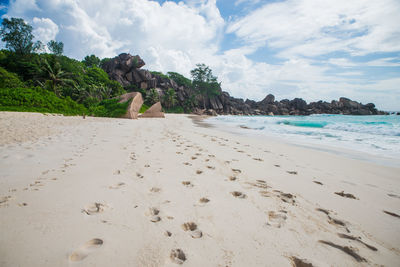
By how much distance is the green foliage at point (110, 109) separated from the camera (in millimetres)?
12509

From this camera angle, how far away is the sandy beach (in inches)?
41.1

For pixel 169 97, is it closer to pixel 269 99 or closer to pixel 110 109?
pixel 110 109

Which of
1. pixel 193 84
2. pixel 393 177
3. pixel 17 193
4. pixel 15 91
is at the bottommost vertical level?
pixel 393 177

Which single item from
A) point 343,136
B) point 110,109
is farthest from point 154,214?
point 110,109

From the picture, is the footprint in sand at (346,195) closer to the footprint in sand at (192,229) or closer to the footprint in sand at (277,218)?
the footprint in sand at (277,218)

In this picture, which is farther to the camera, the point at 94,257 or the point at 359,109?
the point at 359,109

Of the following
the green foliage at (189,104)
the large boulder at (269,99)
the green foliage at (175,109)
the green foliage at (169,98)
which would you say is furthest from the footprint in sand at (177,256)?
the large boulder at (269,99)

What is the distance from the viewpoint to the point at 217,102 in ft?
185

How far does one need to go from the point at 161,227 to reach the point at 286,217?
120cm

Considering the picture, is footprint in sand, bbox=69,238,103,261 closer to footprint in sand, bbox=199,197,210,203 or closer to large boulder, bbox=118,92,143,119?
footprint in sand, bbox=199,197,210,203

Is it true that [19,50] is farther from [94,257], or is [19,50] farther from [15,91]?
[94,257]

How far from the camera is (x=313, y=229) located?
140cm

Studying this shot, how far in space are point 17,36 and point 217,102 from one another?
1939 inches

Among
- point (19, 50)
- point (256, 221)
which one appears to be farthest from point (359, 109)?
point (19, 50)
